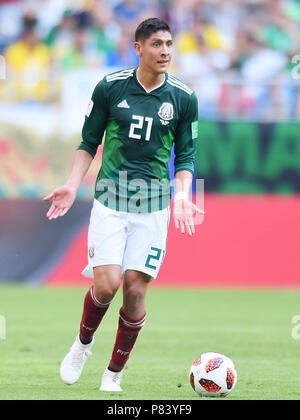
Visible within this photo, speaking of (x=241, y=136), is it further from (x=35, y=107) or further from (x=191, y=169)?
(x=191, y=169)

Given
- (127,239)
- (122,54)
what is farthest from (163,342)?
(122,54)

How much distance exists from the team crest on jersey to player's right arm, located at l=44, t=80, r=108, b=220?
1.37 ft

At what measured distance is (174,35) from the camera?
17766mm

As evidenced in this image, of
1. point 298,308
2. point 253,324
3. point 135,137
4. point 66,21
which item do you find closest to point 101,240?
point 135,137

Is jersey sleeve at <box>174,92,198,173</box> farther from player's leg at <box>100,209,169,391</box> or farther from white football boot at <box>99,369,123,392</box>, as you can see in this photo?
white football boot at <box>99,369,123,392</box>

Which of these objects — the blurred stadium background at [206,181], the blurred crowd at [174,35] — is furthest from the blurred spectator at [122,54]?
the blurred stadium background at [206,181]

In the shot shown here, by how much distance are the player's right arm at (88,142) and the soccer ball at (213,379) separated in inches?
59.2

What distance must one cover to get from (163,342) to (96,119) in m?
3.52

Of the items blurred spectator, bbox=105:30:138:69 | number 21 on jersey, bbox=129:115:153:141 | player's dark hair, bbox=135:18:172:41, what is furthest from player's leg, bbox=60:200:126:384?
blurred spectator, bbox=105:30:138:69

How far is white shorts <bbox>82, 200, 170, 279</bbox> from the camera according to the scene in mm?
6766

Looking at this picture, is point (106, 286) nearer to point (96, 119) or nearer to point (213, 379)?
point (213, 379)

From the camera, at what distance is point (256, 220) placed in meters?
15.5

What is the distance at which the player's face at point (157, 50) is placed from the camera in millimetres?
6719
